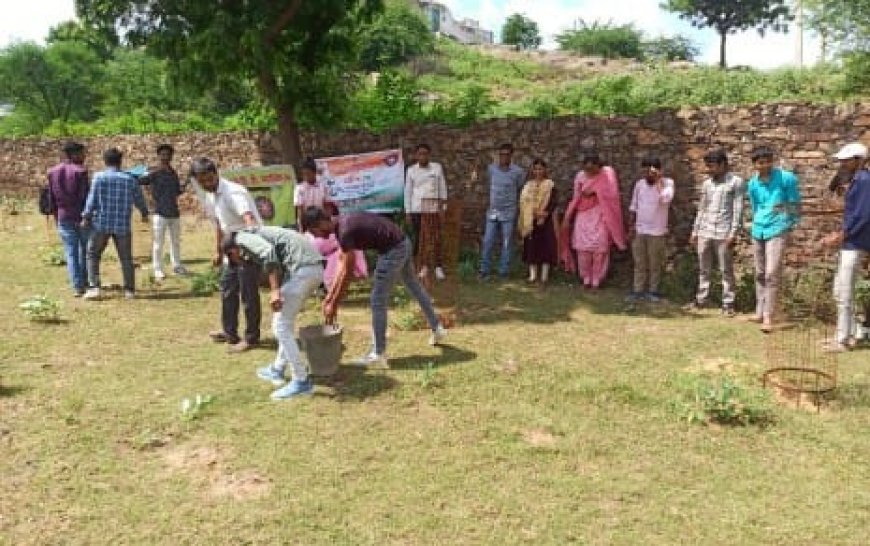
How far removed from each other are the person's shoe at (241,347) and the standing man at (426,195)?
298 cm

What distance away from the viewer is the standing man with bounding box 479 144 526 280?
9.39 metres

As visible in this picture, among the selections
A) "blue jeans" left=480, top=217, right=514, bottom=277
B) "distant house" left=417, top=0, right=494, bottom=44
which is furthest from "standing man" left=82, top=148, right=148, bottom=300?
"distant house" left=417, top=0, right=494, bottom=44

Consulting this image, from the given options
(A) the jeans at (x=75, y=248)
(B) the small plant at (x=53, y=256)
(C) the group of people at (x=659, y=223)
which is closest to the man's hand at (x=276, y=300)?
(A) the jeans at (x=75, y=248)

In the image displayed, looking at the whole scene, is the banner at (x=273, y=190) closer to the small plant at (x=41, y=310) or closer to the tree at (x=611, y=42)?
the small plant at (x=41, y=310)

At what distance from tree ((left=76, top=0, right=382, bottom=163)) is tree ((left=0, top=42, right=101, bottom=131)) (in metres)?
33.7

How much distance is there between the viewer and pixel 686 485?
14.0 ft

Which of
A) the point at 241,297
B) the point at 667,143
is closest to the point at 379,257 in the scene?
the point at 241,297

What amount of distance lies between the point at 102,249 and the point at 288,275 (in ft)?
13.0

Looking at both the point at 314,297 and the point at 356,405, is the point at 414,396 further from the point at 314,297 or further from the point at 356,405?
the point at 314,297

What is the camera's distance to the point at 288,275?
563cm

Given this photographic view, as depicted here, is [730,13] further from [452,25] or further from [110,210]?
[452,25]

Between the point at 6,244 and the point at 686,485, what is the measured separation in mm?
12349

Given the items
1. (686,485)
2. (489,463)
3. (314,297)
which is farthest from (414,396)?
(314,297)

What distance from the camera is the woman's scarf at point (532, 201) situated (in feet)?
30.3
